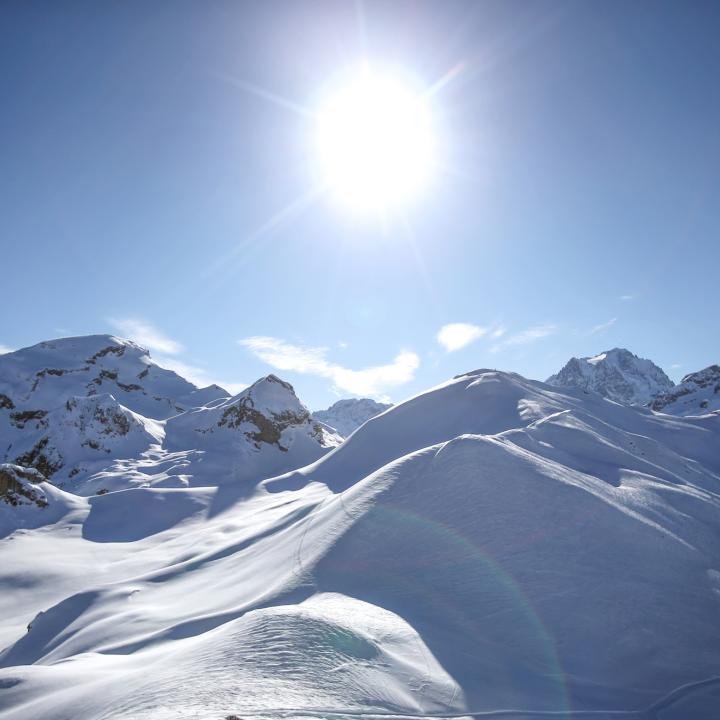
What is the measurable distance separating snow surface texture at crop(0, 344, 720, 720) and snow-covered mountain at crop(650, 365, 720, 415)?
279 feet

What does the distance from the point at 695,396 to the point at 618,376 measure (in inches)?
3333

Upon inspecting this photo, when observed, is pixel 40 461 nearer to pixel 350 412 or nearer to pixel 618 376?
pixel 350 412

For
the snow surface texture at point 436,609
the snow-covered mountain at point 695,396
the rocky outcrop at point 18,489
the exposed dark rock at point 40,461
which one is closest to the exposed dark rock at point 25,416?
the exposed dark rock at point 40,461

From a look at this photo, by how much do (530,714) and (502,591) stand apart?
2294mm

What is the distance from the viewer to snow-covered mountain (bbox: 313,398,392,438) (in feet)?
558

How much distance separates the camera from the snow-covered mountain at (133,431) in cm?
4091

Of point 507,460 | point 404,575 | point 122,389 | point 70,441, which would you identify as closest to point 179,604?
point 404,575

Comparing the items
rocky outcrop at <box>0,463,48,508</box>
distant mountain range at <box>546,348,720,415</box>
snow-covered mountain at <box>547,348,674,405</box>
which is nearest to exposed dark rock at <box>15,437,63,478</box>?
rocky outcrop at <box>0,463,48,508</box>

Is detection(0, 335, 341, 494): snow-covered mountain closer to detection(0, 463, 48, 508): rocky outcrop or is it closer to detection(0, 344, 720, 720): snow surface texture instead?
detection(0, 463, 48, 508): rocky outcrop

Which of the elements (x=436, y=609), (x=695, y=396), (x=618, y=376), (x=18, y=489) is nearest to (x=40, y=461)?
(x=18, y=489)

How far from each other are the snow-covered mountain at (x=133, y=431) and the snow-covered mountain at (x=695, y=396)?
7330 centimetres

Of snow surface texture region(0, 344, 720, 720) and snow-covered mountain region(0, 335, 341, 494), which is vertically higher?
snow-covered mountain region(0, 335, 341, 494)

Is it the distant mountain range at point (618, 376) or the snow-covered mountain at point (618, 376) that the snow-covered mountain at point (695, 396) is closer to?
the distant mountain range at point (618, 376)

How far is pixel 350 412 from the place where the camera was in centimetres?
17788
